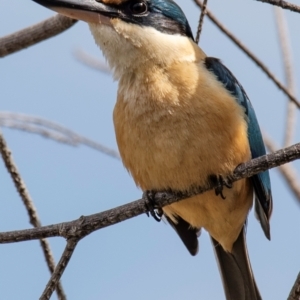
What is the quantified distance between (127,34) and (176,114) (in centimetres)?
55

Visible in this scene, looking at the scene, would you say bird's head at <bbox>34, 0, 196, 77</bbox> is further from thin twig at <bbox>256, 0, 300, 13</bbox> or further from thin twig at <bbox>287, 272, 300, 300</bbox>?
thin twig at <bbox>287, 272, 300, 300</bbox>

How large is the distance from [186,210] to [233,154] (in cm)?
51

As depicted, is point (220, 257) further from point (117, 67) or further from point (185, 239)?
point (117, 67)

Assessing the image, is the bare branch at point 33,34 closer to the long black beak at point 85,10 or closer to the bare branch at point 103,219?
the long black beak at point 85,10

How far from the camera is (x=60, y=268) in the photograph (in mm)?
2541

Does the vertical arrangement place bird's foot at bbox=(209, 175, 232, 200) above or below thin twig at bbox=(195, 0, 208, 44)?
below

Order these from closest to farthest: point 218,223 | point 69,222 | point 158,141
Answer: point 69,222 → point 158,141 → point 218,223

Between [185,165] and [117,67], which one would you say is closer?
[185,165]

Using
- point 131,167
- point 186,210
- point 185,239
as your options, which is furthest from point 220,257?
point 131,167

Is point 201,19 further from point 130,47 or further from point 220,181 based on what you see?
point 220,181

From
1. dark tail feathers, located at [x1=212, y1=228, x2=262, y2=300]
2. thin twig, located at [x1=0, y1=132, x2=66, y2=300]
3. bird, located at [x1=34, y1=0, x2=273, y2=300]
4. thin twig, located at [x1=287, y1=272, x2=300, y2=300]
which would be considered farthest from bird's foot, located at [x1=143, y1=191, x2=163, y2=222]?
thin twig, located at [x1=287, y1=272, x2=300, y2=300]

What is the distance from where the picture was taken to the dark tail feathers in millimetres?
4074

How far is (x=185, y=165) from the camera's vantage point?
10.9 ft

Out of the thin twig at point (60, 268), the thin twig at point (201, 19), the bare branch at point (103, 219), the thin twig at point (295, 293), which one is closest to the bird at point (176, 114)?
the thin twig at point (201, 19)
